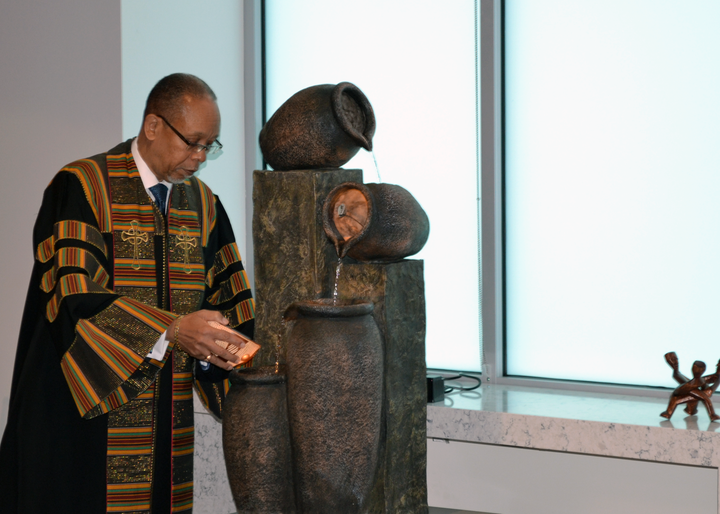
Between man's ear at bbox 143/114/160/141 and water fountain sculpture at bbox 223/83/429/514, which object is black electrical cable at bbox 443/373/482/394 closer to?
water fountain sculpture at bbox 223/83/429/514

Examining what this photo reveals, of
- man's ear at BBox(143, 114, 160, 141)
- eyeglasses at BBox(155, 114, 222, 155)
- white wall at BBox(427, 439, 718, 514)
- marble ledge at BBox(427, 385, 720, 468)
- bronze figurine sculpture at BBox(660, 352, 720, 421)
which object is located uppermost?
man's ear at BBox(143, 114, 160, 141)

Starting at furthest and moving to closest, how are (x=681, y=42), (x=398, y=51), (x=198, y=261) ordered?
(x=398, y=51), (x=681, y=42), (x=198, y=261)

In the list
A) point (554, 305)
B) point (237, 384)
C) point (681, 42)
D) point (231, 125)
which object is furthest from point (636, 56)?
point (237, 384)

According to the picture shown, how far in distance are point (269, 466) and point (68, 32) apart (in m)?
1.93

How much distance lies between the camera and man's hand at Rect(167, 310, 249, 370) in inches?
67.9

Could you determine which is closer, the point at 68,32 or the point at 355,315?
the point at 355,315

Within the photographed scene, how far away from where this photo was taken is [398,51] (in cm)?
328

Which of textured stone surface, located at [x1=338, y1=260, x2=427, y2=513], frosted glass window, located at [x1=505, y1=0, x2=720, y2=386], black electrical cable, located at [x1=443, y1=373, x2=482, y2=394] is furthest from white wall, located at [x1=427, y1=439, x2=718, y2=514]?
textured stone surface, located at [x1=338, y1=260, x2=427, y2=513]

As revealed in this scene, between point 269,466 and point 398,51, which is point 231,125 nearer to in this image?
point 398,51

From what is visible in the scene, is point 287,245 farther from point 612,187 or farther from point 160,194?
point 612,187

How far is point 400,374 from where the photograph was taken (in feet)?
6.08

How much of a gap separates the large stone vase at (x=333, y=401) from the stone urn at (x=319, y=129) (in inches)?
14.4

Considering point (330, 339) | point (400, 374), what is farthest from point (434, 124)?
point (330, 339)

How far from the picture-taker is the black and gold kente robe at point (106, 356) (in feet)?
5.99
